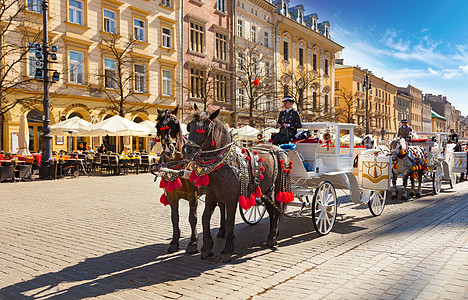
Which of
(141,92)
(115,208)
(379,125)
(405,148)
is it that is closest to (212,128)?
(115,208)

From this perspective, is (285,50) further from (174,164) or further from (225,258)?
(225,258)

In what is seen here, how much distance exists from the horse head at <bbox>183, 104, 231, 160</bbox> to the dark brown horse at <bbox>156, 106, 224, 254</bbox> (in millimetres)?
567

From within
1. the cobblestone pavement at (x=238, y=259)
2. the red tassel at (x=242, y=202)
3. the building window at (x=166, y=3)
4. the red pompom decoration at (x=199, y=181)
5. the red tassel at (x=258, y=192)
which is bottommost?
the cobblestone pavement at (x=238, y=259)

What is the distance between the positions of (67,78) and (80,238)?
18786mm

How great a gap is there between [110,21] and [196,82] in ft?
28.1

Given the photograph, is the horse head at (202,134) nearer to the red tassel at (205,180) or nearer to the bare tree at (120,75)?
the red tassel at (205,180)

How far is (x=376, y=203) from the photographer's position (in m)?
9.09

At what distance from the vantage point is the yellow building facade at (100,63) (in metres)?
21.5

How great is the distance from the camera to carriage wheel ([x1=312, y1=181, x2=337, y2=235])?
6761mm

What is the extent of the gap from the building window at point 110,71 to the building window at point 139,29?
8.44ft

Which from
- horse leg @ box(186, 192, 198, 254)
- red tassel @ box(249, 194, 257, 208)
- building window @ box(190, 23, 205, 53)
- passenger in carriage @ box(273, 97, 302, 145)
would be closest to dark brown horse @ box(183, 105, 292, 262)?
red tassel @ box(249, 194, 257, 208)

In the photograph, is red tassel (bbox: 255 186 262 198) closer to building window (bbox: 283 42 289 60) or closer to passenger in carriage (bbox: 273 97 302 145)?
passenger in carriage (bbox: 273 97 302 145)

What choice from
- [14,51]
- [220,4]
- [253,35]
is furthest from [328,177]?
[253,35]

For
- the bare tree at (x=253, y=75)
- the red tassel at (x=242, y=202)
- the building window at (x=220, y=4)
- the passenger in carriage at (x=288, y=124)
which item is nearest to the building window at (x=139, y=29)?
the building window at (x=220, y=4)
